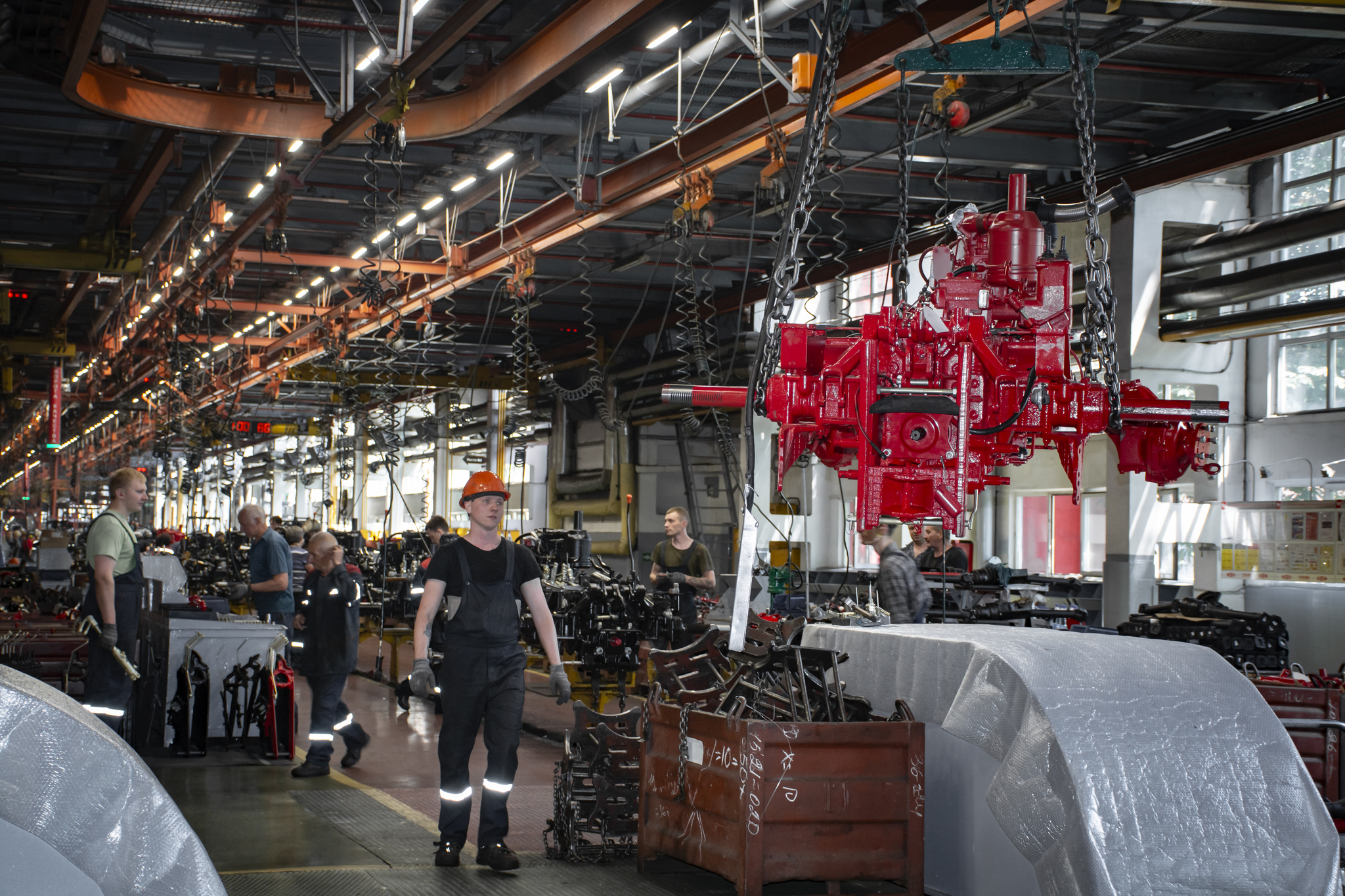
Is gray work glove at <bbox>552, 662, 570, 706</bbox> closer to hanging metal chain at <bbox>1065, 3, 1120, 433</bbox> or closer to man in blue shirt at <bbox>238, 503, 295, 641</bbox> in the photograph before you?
hanging metal chain at <bbox>1065, 3, 1120, 433</bbox>

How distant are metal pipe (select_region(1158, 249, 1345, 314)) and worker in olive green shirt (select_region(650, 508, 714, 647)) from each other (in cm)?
612

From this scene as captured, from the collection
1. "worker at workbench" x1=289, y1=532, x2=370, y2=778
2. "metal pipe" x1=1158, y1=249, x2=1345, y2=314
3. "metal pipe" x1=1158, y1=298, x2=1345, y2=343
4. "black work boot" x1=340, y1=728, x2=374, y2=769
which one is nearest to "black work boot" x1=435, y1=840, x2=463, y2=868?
"worker at workbench" x1=289, y1=532, x2=370, y2=778

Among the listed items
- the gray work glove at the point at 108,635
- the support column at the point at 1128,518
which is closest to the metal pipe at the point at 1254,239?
the support column at the point at 1128,518

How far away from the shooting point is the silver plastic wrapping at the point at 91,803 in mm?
1288

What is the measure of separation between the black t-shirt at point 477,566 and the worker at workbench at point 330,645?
2234mm

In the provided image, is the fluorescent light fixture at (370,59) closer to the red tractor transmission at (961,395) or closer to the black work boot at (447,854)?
the red tractor transmission at (961,395)

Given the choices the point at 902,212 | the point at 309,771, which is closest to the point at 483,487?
the point at 902,212

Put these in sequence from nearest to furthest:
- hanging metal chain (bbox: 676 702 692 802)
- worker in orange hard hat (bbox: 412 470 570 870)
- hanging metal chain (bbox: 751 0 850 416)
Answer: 1. hanging metal chain (bbox: 751 0 850 416)
2. hanging metal chain (bbox: 676 702 692 802)
3. worker in orange hard hat (bbox: 412 470 570 870)

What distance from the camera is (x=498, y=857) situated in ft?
16.4

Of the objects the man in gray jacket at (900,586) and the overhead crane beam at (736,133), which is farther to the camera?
the man in gray jacket at (900,586)

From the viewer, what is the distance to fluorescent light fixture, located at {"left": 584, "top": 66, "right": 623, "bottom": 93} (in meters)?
7.91

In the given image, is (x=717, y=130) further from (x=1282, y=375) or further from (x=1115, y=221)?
(x=1282, y=375)

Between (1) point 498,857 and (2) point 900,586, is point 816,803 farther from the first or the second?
(2) point 900,586

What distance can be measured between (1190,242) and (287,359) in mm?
12935
